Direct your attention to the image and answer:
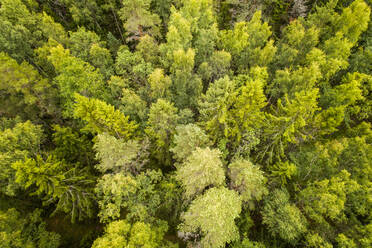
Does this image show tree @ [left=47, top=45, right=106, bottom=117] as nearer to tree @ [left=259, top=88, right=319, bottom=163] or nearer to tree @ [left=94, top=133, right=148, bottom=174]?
tree @ [left=94, top=133, right=148, bottom=174]

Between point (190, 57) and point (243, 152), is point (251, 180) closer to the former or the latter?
point (243, 152)

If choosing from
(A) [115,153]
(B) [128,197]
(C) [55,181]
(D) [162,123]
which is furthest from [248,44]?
(C) [55,181]

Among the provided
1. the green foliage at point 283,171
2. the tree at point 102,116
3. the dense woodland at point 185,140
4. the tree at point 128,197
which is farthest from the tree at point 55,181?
the green foliage at point 283,171

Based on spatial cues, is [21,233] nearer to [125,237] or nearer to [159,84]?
[125,237]

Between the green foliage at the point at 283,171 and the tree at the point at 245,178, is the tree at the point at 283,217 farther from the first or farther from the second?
the tree at the point at 245,178

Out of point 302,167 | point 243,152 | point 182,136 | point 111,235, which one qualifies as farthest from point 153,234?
point 302,167

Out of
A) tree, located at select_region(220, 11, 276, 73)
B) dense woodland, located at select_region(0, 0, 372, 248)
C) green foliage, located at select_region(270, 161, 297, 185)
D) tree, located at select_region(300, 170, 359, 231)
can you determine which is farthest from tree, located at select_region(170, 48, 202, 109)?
tree, located at select_region(300, 170, 359, 231)
